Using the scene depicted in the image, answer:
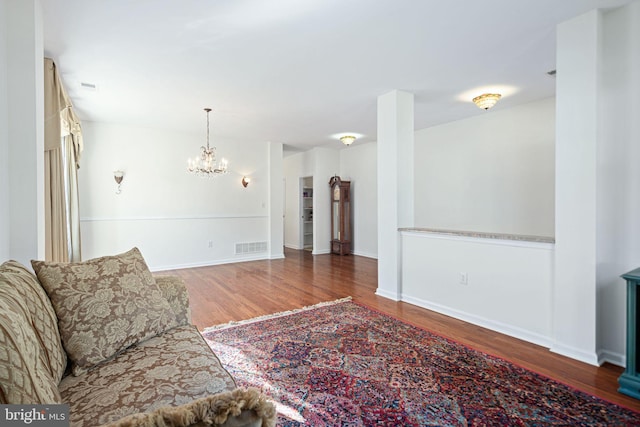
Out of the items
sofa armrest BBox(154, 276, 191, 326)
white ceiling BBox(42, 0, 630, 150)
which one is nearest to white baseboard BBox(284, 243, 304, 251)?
white ceiling BBox(42, 0, 630, 150)

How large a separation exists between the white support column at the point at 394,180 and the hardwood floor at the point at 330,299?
406 millimetres

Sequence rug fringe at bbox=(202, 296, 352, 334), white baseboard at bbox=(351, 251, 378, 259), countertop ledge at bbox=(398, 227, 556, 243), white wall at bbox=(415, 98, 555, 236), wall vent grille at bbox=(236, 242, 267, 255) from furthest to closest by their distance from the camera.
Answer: white baseboard at bbox=(351, 251, 378, 259) → wall vent grille at bbox=(236, 242, 267, 255) → white wall at bbox=(415, 98, 555, 236) → rug fringe at bbox=(202, 296, 352, 334) → countertop ledge at bbox=(398, 227, 556, 243)

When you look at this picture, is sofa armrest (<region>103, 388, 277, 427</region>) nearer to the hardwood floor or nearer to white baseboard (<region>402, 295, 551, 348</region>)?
the hardwood floor

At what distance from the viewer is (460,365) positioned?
7.27 feet

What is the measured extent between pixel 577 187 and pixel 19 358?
3.13 m

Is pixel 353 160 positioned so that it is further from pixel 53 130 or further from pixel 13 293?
pixel 13 293

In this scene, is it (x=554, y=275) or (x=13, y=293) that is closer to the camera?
(x=13, y=293)

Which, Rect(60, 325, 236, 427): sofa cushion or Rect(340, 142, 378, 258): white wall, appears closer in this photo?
Rect(60, 325, 236, 427): sofa cushion

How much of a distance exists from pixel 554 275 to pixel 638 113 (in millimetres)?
1297

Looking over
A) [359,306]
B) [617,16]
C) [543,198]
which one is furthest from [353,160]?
[617,16]

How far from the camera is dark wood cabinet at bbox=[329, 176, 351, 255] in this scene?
7090 mm

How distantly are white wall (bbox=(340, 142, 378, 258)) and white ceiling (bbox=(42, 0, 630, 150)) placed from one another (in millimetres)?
2302

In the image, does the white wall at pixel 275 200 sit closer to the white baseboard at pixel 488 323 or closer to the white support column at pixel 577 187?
the white baseboard at pixel 488 323

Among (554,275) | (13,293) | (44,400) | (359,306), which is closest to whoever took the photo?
(44,400)
